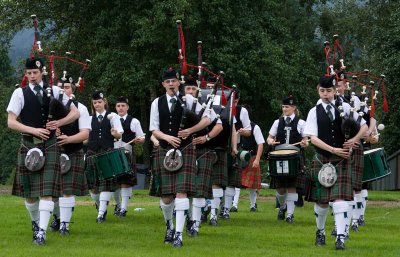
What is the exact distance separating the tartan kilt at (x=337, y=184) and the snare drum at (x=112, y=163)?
10.3 feet

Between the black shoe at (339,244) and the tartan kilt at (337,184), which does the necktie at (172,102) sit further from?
the black shoe at (339,244)

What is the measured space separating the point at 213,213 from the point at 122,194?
1892mm

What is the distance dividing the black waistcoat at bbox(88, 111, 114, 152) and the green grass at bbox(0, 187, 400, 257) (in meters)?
0.99

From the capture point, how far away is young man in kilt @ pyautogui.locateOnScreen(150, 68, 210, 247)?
416 inches

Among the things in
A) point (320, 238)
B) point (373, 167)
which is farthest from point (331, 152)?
point (373, 167)

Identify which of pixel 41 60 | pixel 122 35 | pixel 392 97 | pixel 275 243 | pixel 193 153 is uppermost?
pixel 122 35

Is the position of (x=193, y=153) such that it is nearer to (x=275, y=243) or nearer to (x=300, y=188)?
(x=275, y=243)

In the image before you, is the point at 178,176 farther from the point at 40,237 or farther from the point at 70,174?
the point at 70,174

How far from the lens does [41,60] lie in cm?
1050

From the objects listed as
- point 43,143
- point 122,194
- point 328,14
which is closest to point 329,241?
point 43,143

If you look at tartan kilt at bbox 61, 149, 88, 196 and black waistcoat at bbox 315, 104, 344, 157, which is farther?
tartan kilt at bbox 61, 149, 88, 196

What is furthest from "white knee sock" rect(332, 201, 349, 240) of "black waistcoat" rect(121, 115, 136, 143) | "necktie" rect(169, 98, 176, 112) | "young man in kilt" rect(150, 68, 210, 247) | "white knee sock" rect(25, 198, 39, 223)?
"black waistcoat" rect(121, 115, 136, 143)

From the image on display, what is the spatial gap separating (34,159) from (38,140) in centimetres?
20

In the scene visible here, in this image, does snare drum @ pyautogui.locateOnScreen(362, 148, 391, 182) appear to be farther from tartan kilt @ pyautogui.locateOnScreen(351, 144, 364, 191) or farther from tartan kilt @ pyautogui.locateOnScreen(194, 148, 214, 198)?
tartan kilt @ pyautogui.locateOnScreen(194, 148, 214, 198)
